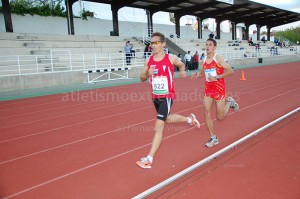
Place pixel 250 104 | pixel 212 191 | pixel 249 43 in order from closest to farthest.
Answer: pixel 212 191
pixel 250 104
pixel 249 43

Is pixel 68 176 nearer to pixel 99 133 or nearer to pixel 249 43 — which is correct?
pixel 99 133

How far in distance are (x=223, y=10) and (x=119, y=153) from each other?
3658 centimetres

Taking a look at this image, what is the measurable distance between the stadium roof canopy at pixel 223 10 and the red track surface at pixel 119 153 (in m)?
21.8

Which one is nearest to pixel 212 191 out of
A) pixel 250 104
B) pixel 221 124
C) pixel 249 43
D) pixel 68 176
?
pixel 68 176

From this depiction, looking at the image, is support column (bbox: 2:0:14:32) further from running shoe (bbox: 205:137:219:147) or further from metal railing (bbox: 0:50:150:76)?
running shoe (bbox: 205:137:219:147)

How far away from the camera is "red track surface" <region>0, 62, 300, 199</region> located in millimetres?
3602

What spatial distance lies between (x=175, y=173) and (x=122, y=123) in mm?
Result: 3379

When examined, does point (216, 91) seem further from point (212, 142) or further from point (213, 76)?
point (212, 142)

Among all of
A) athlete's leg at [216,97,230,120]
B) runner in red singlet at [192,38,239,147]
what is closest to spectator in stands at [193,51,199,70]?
athlete's leg at [216,97,230,120]

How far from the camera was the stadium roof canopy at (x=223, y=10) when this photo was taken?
30.5 m

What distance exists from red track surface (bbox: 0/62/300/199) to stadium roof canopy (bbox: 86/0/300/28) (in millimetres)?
21781

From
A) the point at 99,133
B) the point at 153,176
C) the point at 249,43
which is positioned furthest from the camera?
the point at 249,43

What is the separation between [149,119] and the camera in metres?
7.53

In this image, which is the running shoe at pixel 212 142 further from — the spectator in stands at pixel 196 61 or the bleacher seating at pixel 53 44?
the spectator in stands at pixel 196 61
